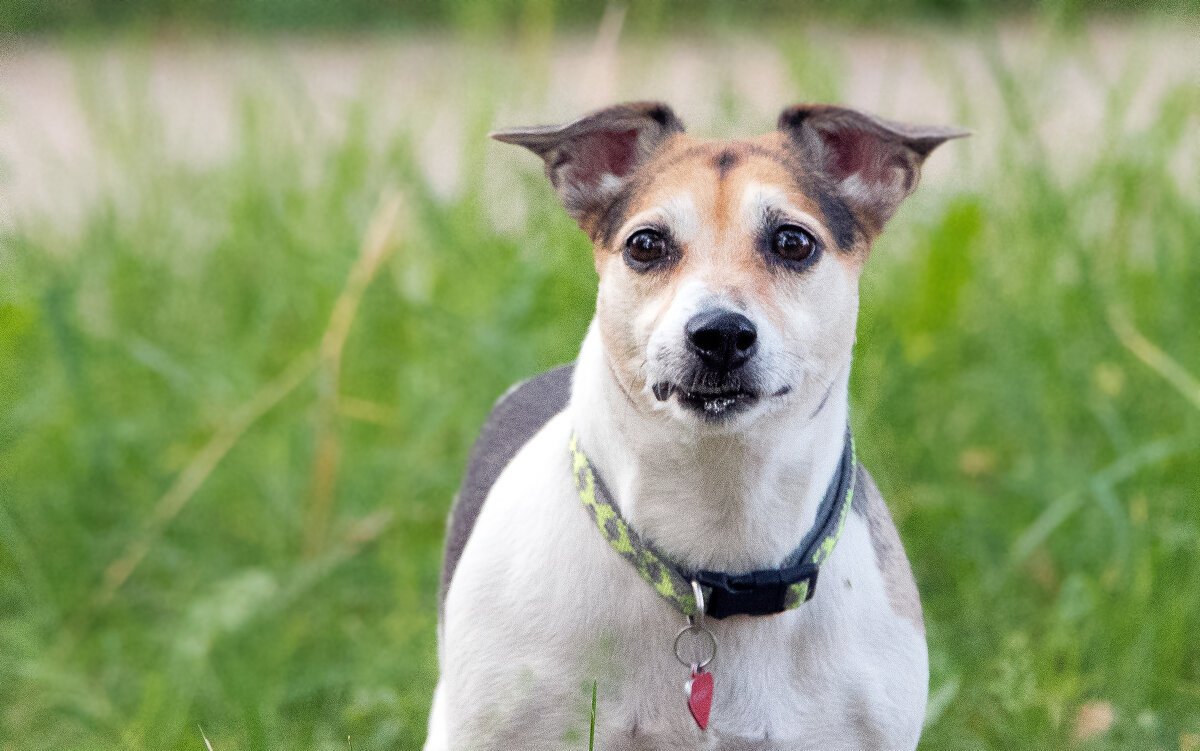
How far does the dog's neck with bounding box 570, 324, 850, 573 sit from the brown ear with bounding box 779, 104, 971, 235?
1.23ft

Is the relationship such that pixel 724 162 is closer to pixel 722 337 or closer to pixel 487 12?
pixel 722 337

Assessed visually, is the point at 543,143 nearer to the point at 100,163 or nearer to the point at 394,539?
the point at 394,539

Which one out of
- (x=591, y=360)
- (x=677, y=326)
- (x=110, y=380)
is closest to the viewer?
(x=677, y=326)

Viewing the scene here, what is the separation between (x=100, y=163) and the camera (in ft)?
16.0

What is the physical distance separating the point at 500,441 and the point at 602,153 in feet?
2.26

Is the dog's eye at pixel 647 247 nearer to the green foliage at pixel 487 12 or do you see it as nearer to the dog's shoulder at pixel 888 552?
the dog's shoulder at pixel 888 552

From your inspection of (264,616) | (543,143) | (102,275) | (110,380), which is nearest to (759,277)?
(543,143)

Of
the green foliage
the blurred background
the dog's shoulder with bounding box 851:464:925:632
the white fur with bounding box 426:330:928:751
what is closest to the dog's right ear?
the white fur with bounding box 426:330:928:751

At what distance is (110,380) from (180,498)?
0.70 m

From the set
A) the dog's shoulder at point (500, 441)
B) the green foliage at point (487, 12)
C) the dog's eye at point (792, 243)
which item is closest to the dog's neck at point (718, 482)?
the dog's eye at point (792, 243)

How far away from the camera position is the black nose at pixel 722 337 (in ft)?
6.72

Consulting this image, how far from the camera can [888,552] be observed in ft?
7.99

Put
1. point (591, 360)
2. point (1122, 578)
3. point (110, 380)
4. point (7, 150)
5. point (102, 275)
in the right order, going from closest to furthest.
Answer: point (591, 360)
point (1122, 578)
point (110, 380)
point (102, 275)
point (7, 150)

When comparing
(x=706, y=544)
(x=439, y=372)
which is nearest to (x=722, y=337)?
(x=706, y=544)
